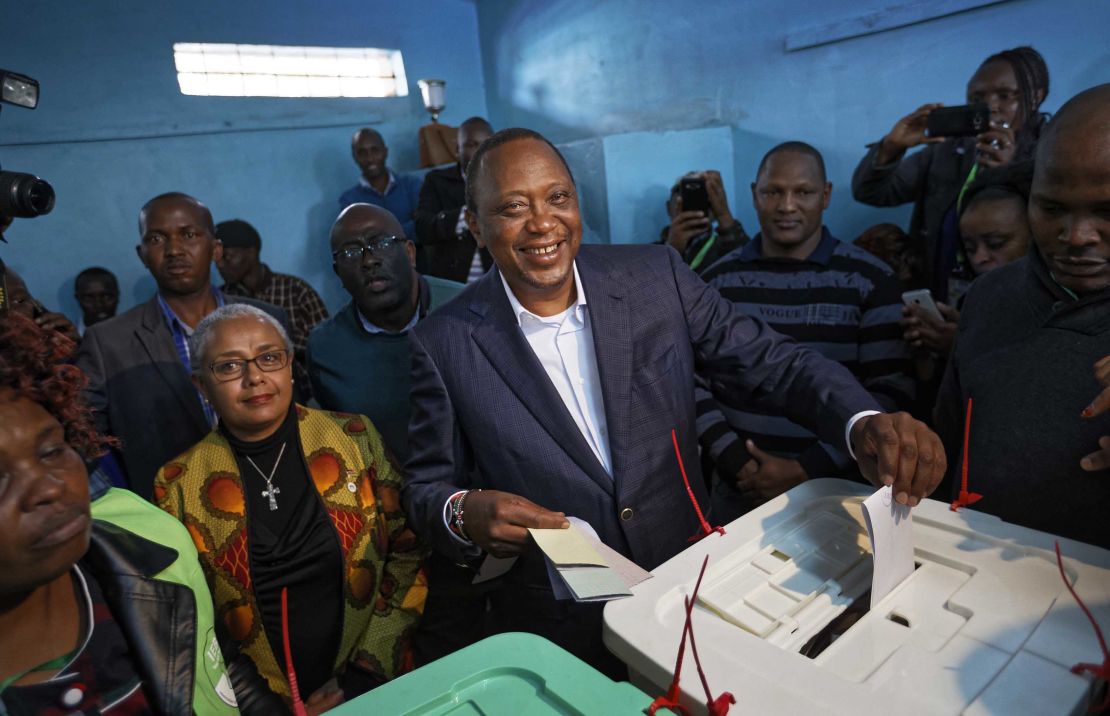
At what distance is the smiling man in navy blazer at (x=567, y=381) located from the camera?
4.65ft

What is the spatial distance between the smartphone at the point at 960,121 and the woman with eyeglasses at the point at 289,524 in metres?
2.34

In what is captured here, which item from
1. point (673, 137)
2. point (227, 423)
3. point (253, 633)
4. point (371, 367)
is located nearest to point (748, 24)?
point (673, 137)

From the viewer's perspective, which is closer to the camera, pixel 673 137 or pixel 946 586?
pixel 946 586

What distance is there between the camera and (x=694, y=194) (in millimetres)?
3092

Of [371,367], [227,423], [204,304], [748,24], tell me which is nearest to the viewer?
[227,423]

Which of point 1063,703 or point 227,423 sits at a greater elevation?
point 227,423

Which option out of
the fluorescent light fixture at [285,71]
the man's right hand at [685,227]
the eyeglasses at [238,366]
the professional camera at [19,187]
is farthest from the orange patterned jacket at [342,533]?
the fluorescent light fixture at [285,71]

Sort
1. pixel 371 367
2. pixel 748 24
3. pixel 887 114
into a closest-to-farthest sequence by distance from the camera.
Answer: pixel 371 367, pixel 887 114, pixel 748 24

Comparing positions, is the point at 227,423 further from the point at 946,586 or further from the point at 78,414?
Result: the point at 946,586

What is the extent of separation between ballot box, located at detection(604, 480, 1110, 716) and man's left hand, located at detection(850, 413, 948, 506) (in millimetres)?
90

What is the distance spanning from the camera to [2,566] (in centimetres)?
86

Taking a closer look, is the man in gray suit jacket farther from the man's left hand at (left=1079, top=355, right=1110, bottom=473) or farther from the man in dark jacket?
the man's left hand at (left=1079, top=355, right=1110, bottom=473)

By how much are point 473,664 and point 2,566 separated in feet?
2.12

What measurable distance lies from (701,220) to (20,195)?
8.23ft
